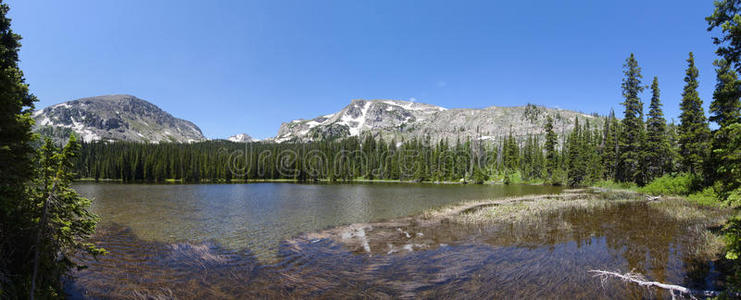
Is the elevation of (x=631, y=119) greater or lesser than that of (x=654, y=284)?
greater

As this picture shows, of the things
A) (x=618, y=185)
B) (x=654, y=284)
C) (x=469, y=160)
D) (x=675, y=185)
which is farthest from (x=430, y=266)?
(x=469, y=160)

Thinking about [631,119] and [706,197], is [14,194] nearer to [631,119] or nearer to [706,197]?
[706,197]

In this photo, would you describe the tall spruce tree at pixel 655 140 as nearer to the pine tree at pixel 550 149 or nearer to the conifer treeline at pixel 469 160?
the conifer treeline at pixel 469 160

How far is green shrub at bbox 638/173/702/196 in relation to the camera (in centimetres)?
3676

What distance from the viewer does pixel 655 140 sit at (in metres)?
50.0

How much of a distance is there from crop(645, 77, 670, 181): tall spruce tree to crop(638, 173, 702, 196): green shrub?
691cm

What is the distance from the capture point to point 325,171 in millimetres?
148375

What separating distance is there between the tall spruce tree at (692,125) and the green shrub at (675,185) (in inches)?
74.1

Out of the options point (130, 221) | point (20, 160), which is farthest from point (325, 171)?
point (20, 160)

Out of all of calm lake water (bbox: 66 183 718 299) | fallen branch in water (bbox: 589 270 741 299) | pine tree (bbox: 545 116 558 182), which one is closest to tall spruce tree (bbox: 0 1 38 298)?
calm lake water (bbox: 66 183 718 299)

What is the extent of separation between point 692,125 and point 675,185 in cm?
846

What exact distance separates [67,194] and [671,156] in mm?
78271

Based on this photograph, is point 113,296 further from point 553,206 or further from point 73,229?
point 553,206

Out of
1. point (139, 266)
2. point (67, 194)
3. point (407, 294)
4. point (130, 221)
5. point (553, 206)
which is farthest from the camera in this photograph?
point (553, 206)
